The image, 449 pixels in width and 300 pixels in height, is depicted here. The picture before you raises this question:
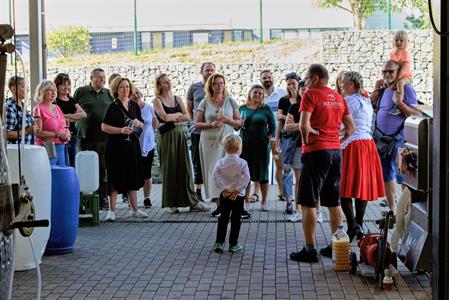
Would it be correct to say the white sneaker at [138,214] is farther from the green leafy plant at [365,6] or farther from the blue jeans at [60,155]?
the green leafy plant at [365,6]

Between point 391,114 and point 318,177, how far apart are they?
7.76 ft

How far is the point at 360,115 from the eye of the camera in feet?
24.8

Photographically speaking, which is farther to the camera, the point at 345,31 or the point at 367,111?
the point at 345,31

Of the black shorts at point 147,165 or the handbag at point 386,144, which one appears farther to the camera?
the black shorts at point 147,165

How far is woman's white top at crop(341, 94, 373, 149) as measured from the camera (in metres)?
7.51

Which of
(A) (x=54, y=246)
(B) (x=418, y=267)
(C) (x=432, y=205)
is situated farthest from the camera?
(A) (x=54, y=246)

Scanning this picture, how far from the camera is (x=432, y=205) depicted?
5.17 m

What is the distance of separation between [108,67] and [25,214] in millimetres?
18449

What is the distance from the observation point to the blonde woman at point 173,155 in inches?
387

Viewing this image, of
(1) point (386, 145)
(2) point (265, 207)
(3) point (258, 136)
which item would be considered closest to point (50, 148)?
(3) point (258, 136)

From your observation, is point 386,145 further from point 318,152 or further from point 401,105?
point 318,152

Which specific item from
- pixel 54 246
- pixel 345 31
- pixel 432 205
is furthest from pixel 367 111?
pixel 345 31

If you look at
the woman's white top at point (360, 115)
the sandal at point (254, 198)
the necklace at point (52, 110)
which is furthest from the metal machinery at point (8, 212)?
the sandal at point (254, 198)

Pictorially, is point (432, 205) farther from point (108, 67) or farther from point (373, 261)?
point (108, 67)
